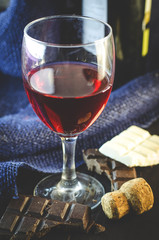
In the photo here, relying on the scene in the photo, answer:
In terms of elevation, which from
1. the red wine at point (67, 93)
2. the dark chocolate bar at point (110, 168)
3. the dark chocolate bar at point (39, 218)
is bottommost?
the dark chocolate bar at point (110, 168)

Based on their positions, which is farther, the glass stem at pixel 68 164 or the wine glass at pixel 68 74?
the glass stem at pixel 68 164

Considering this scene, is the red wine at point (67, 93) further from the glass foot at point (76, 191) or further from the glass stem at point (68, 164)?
the glass foot at point (76, 191)

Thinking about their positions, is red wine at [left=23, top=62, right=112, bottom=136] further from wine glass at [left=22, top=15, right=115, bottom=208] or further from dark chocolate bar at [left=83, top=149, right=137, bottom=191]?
dark chocolate bar at [left=83, top=149, right=137, bottom=191]

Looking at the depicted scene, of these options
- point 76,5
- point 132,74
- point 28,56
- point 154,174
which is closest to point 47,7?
point 76,5

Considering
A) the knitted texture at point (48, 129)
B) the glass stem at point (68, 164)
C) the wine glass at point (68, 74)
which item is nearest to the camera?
the wine glass at point (68, 74)

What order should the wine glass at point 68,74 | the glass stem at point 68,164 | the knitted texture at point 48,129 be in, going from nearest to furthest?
the wine glass at point 68,74 < the glass stem at point 68,164 < the knitted texture at point 48,129

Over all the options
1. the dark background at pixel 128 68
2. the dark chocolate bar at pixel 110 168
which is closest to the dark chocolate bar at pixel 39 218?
the dark background at pixel 128 68

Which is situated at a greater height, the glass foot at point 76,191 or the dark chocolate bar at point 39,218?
the dark chocolate bar at point 39,218

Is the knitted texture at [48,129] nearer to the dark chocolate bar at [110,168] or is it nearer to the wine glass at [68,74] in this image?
the dark chocolate bar at [110,168]
